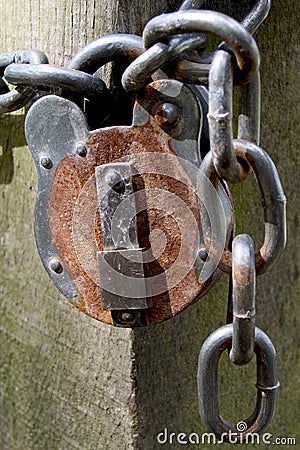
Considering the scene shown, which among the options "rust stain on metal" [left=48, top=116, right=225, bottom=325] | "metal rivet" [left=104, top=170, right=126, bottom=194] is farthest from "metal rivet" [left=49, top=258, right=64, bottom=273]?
"metal rivet" [left=104, top=170, right=126, bottom=194]

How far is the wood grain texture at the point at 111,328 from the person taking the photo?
2.50 feet

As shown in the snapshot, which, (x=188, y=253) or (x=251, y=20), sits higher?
(x=251, y=20)

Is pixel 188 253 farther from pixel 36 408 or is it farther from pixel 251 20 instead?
pixel 36 408

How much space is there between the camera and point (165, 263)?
0.67 m

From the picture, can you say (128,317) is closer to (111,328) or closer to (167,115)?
(111,328)

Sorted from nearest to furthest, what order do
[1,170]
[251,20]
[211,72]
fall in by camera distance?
[211,72] → [251,20] → [1,170]

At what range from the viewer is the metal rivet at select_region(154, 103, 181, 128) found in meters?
0.63

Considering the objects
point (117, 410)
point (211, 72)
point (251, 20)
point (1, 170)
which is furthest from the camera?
point (1, 170)

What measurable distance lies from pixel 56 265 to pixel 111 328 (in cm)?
11

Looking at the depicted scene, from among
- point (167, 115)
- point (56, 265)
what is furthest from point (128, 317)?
point (167, 115)

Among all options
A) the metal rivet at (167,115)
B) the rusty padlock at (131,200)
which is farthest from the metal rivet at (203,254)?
the metal rivet at (167,115)

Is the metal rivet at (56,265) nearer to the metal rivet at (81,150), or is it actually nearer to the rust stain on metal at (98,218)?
the rust stain on metal at (98,218)

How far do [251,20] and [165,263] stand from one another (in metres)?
0.25

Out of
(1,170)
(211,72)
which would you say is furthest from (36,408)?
(211,72)
